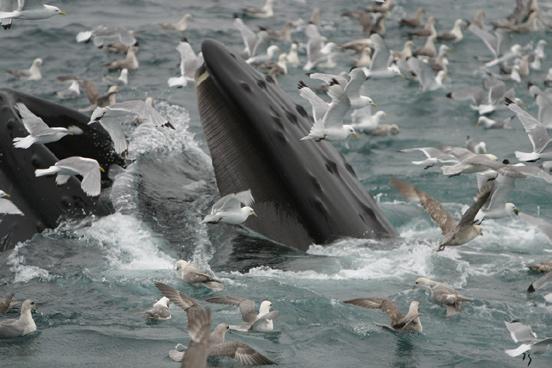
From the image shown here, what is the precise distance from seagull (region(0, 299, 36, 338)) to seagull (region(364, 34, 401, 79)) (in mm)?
15818

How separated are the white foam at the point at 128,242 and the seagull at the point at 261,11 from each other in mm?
22653

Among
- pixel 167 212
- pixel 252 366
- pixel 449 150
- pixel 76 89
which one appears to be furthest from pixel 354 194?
pixel 76 89

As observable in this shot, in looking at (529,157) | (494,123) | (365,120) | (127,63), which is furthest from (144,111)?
(127,63)

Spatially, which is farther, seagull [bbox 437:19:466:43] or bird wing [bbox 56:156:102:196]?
seagull [bbox 437:19:466:43]

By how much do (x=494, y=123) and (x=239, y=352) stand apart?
16.2 m

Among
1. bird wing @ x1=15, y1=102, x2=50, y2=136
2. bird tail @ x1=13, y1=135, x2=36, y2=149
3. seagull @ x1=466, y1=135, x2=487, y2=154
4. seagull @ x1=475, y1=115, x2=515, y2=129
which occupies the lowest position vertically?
seagull @ x1=475, y1=115, x2=515, y2=129

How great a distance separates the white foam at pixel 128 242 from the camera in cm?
1170

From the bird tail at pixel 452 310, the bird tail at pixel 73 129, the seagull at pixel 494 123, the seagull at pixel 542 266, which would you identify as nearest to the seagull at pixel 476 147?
the seagull at pixel 494 123

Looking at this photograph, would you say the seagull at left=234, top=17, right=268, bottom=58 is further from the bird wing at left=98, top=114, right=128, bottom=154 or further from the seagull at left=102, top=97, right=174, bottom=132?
the bird wing at left=98, top=114, right=128, bottom=154

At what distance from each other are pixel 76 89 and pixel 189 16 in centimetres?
773

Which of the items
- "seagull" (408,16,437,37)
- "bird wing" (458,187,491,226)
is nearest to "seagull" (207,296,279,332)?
"bird wing" (458,187,491,226)

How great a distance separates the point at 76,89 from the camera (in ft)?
77.7

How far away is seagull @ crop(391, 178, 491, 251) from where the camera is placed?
41.3 ft

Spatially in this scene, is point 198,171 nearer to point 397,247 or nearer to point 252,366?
point 397,247
